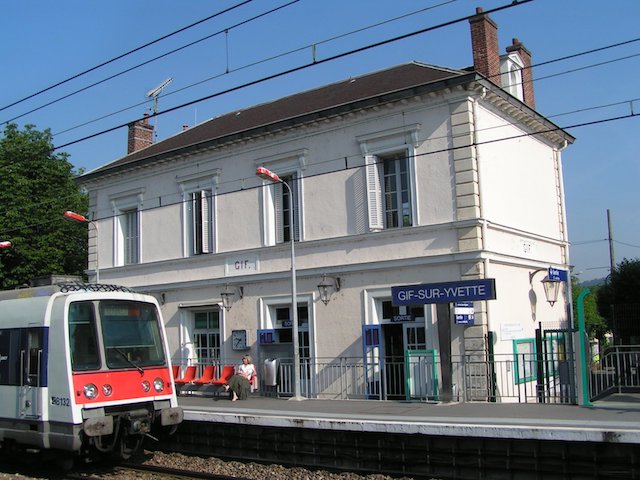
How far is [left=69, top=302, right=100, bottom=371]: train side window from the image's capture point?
1112 centimetres

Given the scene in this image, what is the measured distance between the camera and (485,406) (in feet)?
44.5

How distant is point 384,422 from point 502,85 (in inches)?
462

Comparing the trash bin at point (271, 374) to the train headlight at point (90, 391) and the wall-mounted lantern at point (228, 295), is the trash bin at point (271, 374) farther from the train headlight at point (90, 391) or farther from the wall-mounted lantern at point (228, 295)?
the train headlight at point (90, 391)

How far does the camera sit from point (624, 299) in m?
31.4

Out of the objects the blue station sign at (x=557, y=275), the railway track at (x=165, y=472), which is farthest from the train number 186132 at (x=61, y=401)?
the blue station sign at (x=557, y=275)

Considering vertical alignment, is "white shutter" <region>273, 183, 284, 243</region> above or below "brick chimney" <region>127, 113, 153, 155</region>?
below

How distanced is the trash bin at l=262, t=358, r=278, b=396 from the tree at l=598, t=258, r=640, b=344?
13.5 m

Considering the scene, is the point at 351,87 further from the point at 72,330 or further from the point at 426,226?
the point at 72,330

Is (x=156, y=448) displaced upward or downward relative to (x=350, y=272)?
downward

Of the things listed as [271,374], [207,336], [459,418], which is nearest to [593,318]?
[207,336]

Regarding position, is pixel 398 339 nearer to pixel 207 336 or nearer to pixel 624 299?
pixel 207 336

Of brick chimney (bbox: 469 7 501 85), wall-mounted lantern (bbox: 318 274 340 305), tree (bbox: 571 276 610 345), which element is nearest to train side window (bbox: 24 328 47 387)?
wall-mounted lantern (bbox: 318 274 340 305)

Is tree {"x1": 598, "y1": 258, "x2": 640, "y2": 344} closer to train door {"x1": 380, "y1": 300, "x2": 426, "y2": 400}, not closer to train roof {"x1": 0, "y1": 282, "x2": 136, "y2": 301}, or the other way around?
train door {"x1": 380, "y1": 300, "x2": 426, "y2": 400}

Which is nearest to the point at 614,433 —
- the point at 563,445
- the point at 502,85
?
the point at 563,445
